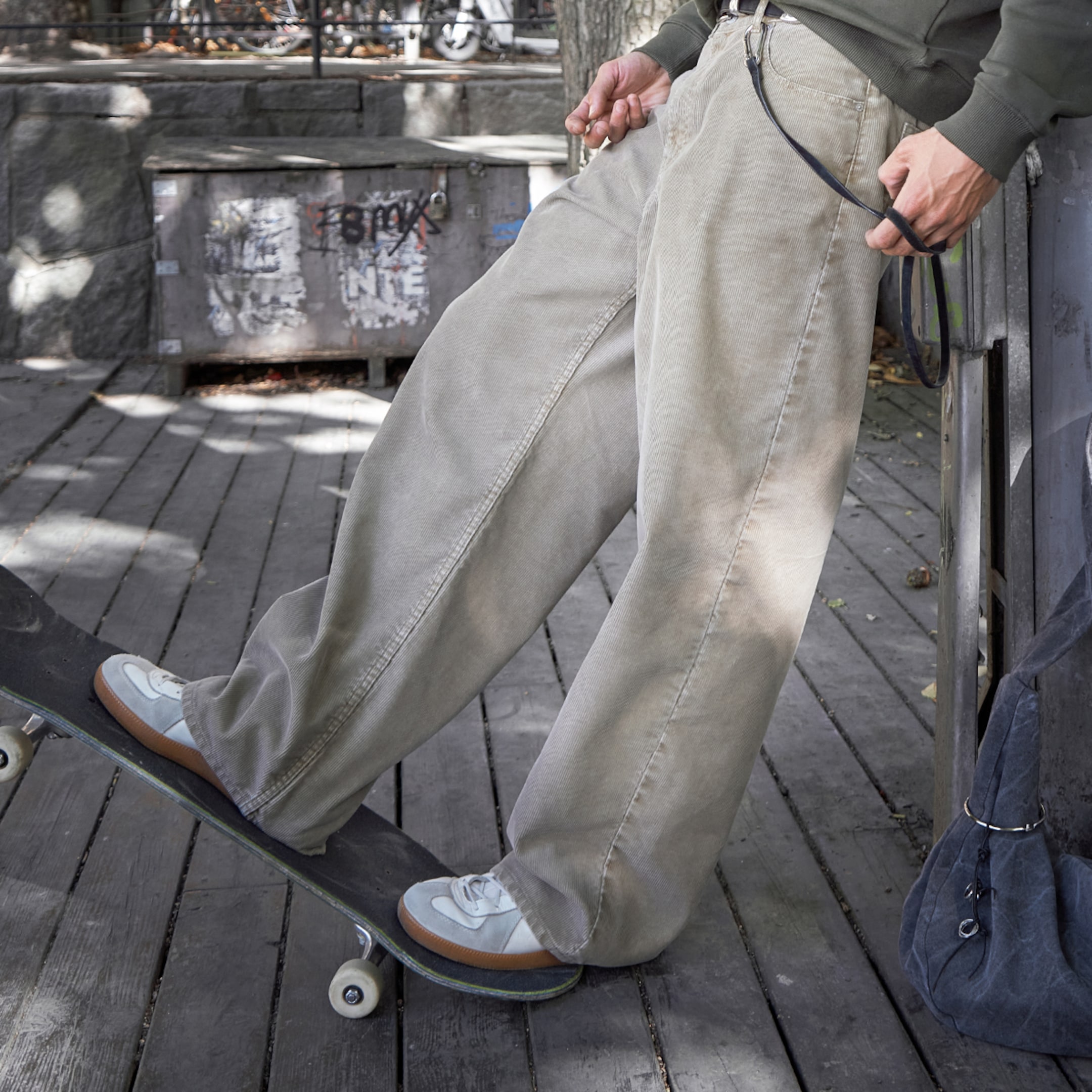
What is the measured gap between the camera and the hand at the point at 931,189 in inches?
51.3

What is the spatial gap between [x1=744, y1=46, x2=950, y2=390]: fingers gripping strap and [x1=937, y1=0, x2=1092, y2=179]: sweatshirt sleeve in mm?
102

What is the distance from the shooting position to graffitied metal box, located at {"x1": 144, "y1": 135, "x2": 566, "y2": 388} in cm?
563

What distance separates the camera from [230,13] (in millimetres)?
11039

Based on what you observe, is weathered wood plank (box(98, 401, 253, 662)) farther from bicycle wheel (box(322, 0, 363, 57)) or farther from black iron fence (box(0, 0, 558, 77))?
bicycle wheel (box(322, 0, 363, 57))

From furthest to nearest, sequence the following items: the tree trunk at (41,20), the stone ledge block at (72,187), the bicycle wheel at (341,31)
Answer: the bicycle wheel at (341,31) < the tree trunk at (41,20) < the stone ledge block at (72,187)

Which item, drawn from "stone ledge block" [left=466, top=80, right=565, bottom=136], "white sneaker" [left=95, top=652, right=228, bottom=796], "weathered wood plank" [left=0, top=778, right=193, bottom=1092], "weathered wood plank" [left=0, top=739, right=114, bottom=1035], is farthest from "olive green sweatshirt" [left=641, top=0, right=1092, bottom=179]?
"stone ledge block" [left=466, top=80, right=565, bottom=136]

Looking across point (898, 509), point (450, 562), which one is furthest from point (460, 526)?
point (898, 509)

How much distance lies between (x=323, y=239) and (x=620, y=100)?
13.9ft

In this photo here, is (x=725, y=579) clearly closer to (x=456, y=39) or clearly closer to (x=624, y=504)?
(x=624, y=504)

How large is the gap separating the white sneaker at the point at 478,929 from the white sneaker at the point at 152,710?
12.6 inches

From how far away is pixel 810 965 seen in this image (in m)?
1.75

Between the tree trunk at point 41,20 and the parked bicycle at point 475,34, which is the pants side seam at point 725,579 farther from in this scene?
the parked bicycle at point 475,34

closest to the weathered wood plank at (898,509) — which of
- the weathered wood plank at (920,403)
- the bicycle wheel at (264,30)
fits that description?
the weathered wood plank at (920,403)

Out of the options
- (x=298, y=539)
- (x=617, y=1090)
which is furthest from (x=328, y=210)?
(x=617, y=1090)
